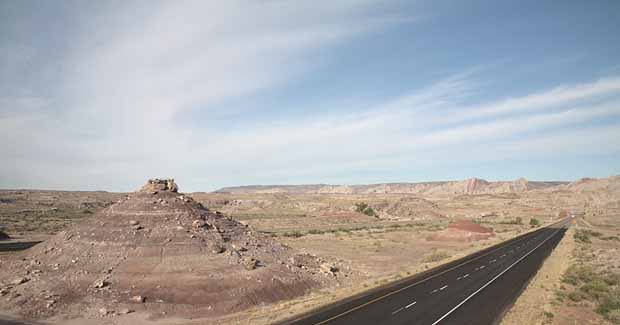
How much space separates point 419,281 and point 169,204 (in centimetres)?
2279

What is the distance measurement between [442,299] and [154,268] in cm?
1987

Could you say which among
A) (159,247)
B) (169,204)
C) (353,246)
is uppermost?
(169,204)

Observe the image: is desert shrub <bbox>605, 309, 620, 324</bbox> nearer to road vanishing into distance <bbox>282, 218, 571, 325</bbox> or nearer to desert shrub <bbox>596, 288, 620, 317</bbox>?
desert shrub <bbox>596, 288, 620, 317</bbox>

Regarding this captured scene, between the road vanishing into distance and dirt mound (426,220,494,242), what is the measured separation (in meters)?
29.5

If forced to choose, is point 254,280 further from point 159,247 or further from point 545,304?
point 545,304

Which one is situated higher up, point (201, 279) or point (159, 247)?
point (159, 247)

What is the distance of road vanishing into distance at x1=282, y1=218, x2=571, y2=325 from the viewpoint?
20469 mm

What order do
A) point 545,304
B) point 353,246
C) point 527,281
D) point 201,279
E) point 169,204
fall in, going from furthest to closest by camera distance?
point 353,246, point 169,204, point 527,281, point 201,279, point 545,304

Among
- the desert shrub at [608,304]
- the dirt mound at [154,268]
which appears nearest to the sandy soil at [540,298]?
the desert shrub at [608,304]

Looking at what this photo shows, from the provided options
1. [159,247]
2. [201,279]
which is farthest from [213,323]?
[159,247]

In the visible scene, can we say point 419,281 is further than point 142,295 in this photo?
Yes

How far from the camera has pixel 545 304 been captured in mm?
23422

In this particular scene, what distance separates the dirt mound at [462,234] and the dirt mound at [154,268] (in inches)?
1639

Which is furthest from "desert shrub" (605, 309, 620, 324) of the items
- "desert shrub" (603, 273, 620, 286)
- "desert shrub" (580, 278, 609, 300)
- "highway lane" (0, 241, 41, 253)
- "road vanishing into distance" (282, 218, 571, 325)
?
"highway lane" (0, 241, 41, 253)
